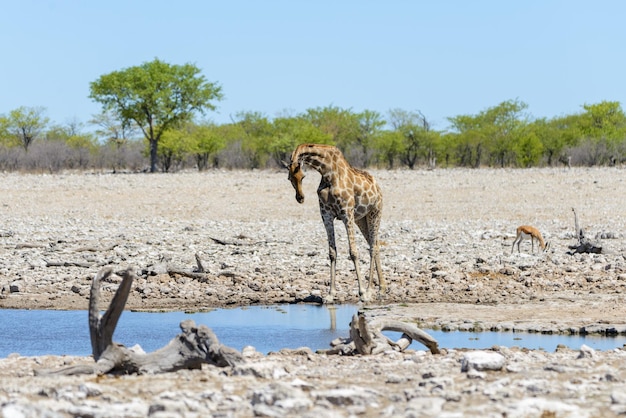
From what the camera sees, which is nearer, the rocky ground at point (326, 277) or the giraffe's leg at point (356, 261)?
the rocky ground at point (326, 277)

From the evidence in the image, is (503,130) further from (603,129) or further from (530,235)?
(530,235)

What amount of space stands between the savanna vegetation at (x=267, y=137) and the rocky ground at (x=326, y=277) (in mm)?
17429

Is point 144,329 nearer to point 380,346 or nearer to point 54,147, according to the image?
point 380,346

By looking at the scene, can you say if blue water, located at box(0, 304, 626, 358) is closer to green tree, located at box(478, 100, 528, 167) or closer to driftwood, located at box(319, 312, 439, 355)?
driftwood, located at box(319, 312, 439, 355)

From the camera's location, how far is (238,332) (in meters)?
13.6

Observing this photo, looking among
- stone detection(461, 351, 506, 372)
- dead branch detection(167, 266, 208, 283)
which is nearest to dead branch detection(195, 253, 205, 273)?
dead branch detection(167, 266, 208, 283)

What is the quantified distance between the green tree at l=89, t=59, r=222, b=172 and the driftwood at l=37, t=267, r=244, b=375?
163ft

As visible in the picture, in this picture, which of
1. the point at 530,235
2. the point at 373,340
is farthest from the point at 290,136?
the point at 373,340

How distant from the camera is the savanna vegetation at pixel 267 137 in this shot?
194 feet

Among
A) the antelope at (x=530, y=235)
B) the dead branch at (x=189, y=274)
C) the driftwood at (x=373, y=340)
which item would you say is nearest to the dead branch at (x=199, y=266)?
the dead branch at (x=189, y=274)

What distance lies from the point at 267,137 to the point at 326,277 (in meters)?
47.9

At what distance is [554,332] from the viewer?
13242 millimetres

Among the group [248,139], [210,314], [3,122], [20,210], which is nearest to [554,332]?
[210,314]

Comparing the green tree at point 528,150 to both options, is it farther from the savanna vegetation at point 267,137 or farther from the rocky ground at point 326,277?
the rocky ground at point 326,277
